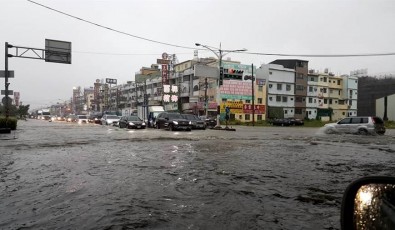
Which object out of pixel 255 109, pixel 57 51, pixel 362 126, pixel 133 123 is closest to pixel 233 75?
pixel 133 123

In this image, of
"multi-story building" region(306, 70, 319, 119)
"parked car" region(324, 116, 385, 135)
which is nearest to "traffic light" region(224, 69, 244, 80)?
"parked car" region(324, 116, 385, 135)

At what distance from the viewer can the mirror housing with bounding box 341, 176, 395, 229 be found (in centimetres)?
175

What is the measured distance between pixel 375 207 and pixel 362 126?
2583 cm

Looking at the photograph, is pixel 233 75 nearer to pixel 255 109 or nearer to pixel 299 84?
pixel 255 109

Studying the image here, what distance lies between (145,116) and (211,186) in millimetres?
40955

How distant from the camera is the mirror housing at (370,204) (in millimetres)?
1746

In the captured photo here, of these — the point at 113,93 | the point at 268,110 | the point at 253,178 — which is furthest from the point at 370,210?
the point at 113,93

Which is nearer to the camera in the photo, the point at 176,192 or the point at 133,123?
the point at 176,192

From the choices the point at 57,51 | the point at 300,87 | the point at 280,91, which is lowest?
the point at 280,91

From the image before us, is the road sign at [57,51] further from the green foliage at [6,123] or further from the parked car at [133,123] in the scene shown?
the parked car at [133,123]

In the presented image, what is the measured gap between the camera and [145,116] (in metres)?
46.9

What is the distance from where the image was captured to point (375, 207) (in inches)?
72.7

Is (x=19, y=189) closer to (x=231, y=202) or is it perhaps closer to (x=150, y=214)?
(x=150, y=214)

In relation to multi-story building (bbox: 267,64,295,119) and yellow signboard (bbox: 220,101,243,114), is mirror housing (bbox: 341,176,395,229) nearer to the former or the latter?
yellow signboard (bbox: 220,101,243,114)
